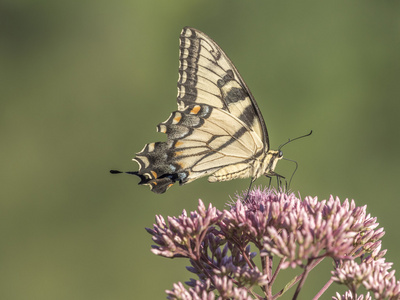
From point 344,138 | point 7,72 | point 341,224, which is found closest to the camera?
point 341,224

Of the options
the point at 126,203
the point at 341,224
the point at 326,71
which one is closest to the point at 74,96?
the point at 126,203

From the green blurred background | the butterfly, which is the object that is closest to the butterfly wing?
the butterfly

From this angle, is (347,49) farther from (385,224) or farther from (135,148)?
(135,148)

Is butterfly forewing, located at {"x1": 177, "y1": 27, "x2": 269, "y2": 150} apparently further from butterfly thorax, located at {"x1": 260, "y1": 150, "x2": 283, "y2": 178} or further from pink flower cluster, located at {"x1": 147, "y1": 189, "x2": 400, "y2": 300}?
pink flower cluster, located at {"x1": 147, "y1": 189, "x2": 400, "y2": 300}

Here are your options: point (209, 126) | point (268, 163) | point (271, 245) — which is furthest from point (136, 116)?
point (271, 245)

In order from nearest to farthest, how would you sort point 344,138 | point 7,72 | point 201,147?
1. point 201,147
2. point 344,138
3. point 7,72
